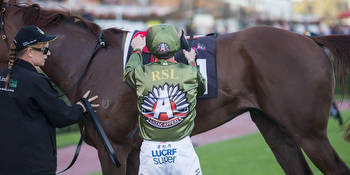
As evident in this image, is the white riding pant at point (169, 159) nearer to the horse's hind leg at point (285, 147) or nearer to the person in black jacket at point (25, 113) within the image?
the person in black jacket at point (25, 113)

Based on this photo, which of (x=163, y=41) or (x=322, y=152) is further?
(x=322, y=152)

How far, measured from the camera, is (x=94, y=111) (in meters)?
3.15

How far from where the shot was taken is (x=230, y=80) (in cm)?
339

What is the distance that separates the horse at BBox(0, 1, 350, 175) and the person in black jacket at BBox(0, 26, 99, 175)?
632 mm

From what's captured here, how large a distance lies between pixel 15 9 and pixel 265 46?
2262 mm

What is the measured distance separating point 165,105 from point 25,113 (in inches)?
36.4

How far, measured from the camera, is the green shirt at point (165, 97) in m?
2.68

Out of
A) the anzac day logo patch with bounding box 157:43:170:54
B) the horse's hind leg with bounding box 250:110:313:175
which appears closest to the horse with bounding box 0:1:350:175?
the horse's hind leg with bounding box 250:110:313:175

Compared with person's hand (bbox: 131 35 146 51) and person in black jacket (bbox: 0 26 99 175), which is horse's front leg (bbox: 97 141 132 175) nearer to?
person in black jacket (bbox: 0 26 99 175)

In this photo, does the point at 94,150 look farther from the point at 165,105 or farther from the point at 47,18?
the point at 165,105

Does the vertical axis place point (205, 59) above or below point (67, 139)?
above

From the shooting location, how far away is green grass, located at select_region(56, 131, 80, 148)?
25.7ft

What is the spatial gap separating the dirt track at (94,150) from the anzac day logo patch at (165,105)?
7.36 feet

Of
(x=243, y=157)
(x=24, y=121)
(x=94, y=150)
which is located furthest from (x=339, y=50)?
(x=94, y=150)
